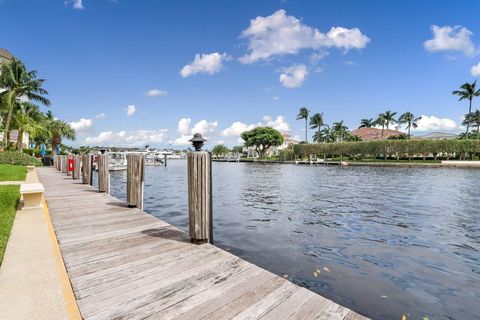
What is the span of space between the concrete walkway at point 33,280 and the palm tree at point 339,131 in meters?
112

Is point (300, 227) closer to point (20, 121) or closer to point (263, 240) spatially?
point (263, 240)

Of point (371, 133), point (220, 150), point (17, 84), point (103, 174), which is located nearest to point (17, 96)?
point (17, 84)

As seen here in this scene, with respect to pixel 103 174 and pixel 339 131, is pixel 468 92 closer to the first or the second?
pixel 339 131

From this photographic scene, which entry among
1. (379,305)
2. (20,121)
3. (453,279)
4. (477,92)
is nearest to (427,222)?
(453,279)

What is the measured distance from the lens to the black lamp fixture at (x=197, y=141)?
5027 mm

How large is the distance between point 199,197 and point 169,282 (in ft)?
5.12

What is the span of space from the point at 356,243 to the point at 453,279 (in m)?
2.42

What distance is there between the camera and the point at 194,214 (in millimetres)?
4633

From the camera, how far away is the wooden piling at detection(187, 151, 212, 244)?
4609 millimetres

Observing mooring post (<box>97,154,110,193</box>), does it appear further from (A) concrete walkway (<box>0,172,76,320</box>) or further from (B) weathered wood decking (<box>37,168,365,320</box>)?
(A) concrete walkway (<box>0,172,76,320</box>)

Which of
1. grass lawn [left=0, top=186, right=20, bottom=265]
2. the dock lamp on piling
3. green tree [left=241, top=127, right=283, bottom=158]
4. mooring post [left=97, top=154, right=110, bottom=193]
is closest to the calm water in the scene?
the dock lamp on piling

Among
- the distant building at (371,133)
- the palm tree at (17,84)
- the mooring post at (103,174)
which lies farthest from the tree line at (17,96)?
the distant building at (371,133)

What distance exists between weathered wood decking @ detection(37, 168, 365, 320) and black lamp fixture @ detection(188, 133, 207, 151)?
160cm

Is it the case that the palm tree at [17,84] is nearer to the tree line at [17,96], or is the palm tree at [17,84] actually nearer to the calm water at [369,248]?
the tree line at [17,96]
